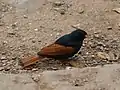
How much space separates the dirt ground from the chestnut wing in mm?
104

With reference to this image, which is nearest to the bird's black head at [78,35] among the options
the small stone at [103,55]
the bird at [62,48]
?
the bird at [62,48]

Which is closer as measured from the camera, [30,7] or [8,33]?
[8,33]

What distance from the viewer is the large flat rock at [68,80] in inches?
134

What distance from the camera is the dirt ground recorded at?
12.4ft

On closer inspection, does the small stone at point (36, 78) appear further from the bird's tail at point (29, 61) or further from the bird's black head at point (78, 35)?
the bird's black head at point (78, 35)

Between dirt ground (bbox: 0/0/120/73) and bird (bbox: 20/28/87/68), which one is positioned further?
dirt ground (bbox: 0/0/120/73)

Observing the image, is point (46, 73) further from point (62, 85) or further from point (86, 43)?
point (86, 43)

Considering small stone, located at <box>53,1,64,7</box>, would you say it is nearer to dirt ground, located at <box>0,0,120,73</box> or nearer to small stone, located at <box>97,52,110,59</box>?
dirt ground, located at <box>0,0,120,73</box>

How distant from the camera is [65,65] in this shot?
3.77 metres

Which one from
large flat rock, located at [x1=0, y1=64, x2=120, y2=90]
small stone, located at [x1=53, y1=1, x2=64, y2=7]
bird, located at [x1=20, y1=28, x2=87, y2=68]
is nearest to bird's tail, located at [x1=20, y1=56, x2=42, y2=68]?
bird, located at [x1=20, y1=28, x2=87, y2=68]

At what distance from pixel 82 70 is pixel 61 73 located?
18cm

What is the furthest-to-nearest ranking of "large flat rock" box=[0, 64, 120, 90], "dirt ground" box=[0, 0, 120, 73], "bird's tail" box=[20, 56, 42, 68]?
"dirt ground" box=[0, 0, 120, 73]
"bird's tail" box=[20, 56, 42, 68]
"large flat rock" box=[0, 64, 120, 90]

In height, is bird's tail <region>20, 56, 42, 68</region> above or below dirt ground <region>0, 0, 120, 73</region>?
below

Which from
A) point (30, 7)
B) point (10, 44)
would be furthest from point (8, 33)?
point (30, 7)
